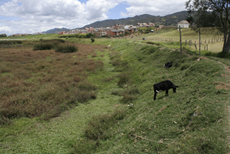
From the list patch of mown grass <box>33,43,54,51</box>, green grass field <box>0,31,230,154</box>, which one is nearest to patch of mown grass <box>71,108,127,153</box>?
green grass field <box>0,31,230,154</box>

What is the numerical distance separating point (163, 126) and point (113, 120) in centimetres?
283

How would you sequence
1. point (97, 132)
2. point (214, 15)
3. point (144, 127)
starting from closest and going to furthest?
point (144, 127)
point (97, 132)
point (214, 15)

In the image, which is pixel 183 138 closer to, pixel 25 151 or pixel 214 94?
pixel 214 94

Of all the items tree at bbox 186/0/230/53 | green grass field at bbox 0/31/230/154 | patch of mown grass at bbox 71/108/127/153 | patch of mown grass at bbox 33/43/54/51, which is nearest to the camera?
green grass field at bbox 0/31/230/154

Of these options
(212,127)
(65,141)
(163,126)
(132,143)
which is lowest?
(65,141)

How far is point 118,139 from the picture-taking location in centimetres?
577

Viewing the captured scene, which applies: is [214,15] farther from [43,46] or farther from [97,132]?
[43,46]

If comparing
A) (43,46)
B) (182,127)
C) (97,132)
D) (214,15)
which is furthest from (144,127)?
(43,46)

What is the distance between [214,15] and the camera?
18.2m

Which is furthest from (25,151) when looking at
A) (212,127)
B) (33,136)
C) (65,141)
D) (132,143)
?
(212,127)

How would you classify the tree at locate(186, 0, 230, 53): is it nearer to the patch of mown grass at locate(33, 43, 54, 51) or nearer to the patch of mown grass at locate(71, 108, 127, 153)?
the patch of mown grass at locate(71, 108, 127, 153)

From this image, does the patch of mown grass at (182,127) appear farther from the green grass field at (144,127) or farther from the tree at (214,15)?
the tree at (214,15)

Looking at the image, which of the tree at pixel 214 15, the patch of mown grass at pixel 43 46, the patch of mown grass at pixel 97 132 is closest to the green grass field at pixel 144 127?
the patch of mown grass at pixel 97 132

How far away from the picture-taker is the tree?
1723 cm
